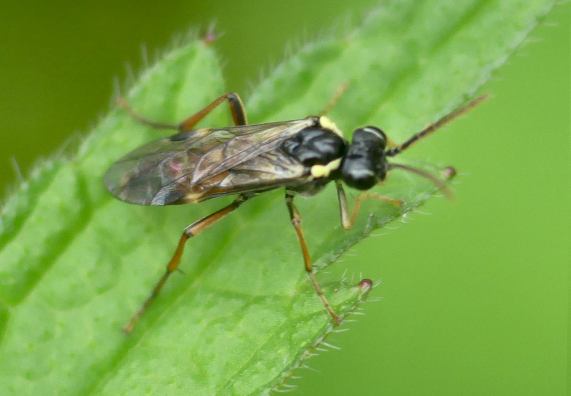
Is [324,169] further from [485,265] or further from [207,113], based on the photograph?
[485,265]

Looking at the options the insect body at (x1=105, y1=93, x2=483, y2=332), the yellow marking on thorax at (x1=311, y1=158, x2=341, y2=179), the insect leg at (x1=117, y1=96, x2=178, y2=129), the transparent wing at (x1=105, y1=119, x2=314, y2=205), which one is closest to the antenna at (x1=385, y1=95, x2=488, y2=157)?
the insect body at (x1=105, y1=93, x2=483, y2=332)

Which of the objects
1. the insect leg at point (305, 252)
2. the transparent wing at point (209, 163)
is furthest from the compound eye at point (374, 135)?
the insect leg at point (305, 252)

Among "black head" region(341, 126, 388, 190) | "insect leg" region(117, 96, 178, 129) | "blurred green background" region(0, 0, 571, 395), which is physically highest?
"insect leg" region(117, 96, 178, 129)

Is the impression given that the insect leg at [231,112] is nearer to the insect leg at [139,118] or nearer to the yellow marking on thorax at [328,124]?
the insect leg at [139,118]

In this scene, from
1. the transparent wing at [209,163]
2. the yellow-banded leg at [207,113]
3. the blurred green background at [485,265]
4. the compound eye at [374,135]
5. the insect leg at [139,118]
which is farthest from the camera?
the blurred green background at [485,265]

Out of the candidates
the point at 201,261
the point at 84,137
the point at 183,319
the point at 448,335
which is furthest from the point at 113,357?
the point at 448,335

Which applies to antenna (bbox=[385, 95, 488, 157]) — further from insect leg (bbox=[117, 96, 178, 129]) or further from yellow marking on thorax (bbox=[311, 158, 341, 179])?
insect leg (bbox=[117, 96, 178, 129])

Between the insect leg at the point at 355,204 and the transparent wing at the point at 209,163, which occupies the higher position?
the transparent wing at the point at 209,163
